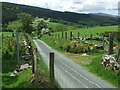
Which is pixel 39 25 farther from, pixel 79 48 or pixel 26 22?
pixel 79 48

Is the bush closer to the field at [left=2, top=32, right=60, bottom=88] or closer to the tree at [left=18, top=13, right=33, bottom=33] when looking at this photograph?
the field at [left=2, top=32, right=60, bottom=88]

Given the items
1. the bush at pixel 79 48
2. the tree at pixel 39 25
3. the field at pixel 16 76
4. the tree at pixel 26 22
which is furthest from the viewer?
the tree at pixel 39 25

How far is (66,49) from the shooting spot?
34.9 m

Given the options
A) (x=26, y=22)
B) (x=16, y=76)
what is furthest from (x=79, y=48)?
(x=26, y=22)

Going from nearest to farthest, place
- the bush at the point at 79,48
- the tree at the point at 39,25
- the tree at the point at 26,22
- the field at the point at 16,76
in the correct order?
the field at the point at 16,76, the bush at the point at 79,48, the tree at the point at 26,22, the tree at the point at 39,25

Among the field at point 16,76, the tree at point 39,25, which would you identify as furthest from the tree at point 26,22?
the field at point 16,76

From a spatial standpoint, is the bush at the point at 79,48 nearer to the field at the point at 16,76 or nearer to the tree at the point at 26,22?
the field at the point at 16,76

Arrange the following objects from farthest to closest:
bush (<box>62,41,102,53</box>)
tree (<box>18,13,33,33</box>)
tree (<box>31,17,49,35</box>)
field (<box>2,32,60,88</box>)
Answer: tree (<box>31,17,49,35</box>) < tree (<box>18,13,33,33</box>) < bush (<box>62,41,102,53</box>) < field (<box>2,32,60,88</box>)

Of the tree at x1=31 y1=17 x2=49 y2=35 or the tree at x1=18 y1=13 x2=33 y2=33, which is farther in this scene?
the tree at x1=31 y1=17 x2=49 y2=35

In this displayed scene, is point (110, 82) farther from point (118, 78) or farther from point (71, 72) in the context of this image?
point (71, 72)

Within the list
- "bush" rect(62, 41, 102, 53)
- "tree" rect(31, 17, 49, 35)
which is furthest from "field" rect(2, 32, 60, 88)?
"tree" rect(31, 17, 49, 35)

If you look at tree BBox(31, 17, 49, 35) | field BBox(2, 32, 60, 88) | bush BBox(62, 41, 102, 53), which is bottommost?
field BBox(2, 32, 60, 88)

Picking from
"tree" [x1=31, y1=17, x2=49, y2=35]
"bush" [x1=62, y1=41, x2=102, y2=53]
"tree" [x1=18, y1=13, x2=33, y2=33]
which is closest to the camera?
"bush" [x1=62, y1=41, x2=102, y2=53]

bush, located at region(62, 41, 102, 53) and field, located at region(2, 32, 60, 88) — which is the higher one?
bush, located at region(62, 41, 102, 53)
